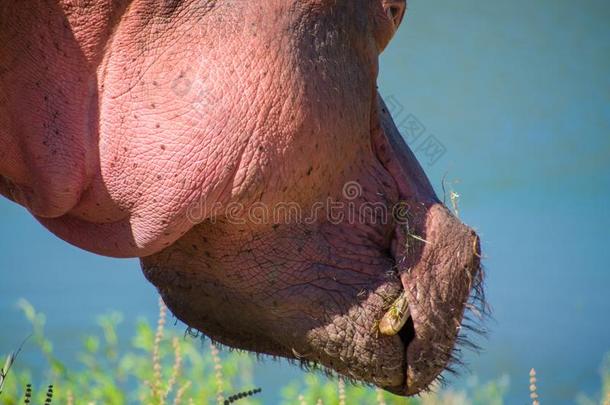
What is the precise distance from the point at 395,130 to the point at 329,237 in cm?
34

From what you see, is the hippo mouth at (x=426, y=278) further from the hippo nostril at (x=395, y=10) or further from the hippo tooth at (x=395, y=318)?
the hippo nostril at (x=395, y=10)

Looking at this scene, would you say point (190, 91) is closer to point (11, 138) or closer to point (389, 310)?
point (11, 138)

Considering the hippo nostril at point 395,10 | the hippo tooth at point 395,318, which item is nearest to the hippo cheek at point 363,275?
the hippo tooth at point 395,318

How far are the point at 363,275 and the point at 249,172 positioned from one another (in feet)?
1.45

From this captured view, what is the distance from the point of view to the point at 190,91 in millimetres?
2102

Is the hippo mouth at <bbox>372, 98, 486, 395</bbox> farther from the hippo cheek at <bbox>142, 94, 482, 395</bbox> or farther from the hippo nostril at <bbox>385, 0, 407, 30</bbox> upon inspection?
the hippo nostril at <bbox>385, 0, 407, 30</bbox>

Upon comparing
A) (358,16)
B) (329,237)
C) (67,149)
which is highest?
(358,16)

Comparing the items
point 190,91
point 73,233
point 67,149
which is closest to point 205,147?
point 190,91

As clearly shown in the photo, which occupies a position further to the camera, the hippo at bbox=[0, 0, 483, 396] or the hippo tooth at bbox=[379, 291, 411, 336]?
the hippo tooth at bbox=[379, 291, 411, 336]

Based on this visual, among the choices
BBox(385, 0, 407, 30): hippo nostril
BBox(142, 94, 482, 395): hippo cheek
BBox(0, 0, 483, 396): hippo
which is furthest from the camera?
BBox(385, 0, 407, 30): hippo nostril

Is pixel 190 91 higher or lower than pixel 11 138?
higher

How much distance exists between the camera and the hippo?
2139mm

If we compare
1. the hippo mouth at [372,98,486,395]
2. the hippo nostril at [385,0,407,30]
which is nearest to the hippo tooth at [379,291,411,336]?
the hippo mouth at [372,98,486,395]

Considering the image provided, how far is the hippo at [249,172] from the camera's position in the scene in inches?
84.2
